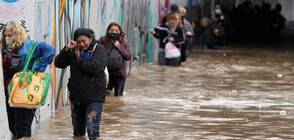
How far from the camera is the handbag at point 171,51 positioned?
55.0 ft

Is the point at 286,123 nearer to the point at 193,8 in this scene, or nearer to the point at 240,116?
the point at 240,116

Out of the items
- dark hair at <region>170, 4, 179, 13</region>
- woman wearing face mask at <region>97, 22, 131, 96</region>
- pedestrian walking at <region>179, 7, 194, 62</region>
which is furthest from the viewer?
pedestrian walking at <region>179, 7, 194, 62</region>

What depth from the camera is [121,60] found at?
36.4ft

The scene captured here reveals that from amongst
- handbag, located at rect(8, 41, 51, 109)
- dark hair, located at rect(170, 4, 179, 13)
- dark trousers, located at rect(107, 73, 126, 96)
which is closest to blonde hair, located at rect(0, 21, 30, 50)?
handbag, located at rect(8, 41, 51, 109)

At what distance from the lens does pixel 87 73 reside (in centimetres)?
748

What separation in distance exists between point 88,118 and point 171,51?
9485 millimetres

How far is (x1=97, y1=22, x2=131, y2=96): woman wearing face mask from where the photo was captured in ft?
35.0

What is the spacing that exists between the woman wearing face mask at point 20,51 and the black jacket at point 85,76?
217mm

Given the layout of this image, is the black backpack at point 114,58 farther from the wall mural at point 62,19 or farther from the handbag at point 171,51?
the handbag at point 171,51

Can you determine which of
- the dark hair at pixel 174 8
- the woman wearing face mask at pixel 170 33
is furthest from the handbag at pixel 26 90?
the dark hair at pixel 174 8

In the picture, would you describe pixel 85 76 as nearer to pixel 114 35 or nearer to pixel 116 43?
pixel 114 35

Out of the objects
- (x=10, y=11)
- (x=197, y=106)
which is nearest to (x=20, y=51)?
(x=10, y=11)

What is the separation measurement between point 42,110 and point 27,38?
1.91m

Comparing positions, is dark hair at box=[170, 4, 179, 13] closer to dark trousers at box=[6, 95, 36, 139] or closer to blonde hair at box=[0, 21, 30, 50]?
dark trousers at box=[6, 95, 36, 139]
